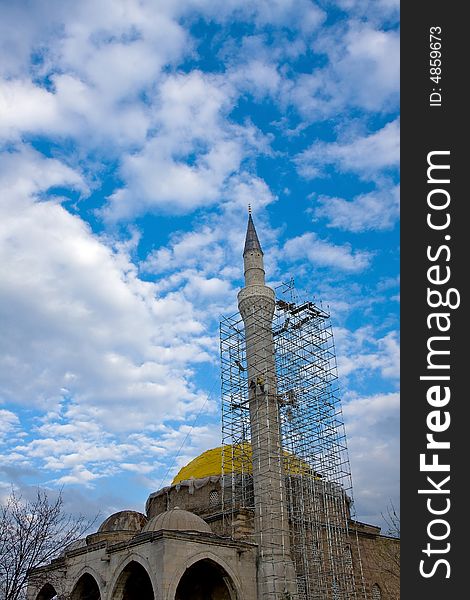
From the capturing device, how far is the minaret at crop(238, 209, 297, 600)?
2211 centimetres

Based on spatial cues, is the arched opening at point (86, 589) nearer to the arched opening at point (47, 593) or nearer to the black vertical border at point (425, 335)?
the arched opening at point (47, 593)

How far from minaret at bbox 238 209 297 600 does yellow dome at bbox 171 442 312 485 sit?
114cm

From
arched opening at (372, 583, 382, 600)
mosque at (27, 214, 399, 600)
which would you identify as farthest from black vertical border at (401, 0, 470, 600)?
arched opening at (372, 583, 382, 600)

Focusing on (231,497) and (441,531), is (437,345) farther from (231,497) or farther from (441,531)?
(231,497)

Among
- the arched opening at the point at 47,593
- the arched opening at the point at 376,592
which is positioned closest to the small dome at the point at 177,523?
the arched opening at the point at 47,593

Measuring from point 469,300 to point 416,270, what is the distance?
31.9 inches

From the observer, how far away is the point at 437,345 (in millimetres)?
8625

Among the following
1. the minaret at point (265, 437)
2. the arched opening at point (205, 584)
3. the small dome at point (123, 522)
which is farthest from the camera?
the small dome at point (123, 522)

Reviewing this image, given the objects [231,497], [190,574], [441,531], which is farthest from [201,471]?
[441,531]

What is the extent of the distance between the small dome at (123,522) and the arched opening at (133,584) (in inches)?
89.3

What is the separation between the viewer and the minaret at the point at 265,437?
22.1m

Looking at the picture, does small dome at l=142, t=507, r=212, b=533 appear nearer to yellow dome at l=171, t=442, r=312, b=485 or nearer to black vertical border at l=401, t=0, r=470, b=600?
yellow dome at l=171, t=442, r=312, b=485

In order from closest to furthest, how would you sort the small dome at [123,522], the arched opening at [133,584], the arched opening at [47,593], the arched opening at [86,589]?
1. the arched opening at [133,584]
2. the arched opening at [86,589]
3. the small dome at [123,522]
4. the arched opening at [47,593]

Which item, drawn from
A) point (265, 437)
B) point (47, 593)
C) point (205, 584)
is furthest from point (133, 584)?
point (265, 437)
